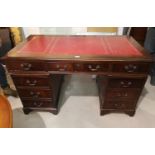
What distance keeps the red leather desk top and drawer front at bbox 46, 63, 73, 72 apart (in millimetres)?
91

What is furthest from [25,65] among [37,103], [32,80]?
[37,103]

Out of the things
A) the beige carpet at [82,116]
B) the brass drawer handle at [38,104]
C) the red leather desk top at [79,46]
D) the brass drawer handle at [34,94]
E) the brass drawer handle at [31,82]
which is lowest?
the beige carpet at [82,116]

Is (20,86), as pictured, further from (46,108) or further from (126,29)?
(126,29)

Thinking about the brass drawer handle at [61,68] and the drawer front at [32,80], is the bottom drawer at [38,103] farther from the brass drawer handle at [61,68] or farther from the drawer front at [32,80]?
the brass drawer handle at [61,68]

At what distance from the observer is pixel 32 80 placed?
141cm

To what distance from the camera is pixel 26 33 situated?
2283 mm

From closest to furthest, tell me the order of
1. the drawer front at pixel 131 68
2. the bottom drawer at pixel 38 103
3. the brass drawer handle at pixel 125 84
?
the drawer front at pixel 131 68, the brass drawer handle at pixel 125 84, the bottom drawer at pixel 38 103

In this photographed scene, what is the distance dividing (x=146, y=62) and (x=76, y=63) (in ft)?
1.91

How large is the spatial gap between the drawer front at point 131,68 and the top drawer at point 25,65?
0.65 m

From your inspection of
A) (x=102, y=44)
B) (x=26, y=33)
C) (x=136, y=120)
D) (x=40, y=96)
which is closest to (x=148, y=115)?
(x=136, y=120)

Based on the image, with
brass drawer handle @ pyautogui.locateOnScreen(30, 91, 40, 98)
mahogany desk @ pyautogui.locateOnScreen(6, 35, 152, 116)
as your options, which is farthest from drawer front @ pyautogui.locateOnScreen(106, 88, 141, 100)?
brass drawer handle @ pyautogui.locateOnScreen(30, 91, 40, 98)

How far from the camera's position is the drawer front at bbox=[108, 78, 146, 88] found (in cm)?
135

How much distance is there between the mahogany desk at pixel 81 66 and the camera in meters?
1.26

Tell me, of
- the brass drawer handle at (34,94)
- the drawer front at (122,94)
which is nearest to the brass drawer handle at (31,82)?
the brass drawer handle at (34,94)
